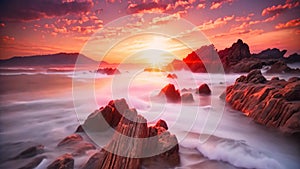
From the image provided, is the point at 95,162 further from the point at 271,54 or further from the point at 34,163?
the point at 271,54

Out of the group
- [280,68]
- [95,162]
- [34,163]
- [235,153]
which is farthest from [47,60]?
[280,68]

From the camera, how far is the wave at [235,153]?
4.85 metres

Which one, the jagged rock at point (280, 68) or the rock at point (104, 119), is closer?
the rock at point (104, 119)

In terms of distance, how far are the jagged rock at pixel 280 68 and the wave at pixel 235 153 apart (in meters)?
8.73

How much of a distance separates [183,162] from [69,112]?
732 centimetres

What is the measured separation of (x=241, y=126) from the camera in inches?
287

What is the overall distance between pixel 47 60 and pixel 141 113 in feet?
30.4

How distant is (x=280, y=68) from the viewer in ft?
A: 40.2

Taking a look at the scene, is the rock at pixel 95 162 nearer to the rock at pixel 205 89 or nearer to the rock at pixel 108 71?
the rock at pixel 108 71

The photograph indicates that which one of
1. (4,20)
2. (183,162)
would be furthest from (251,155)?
(4,20)

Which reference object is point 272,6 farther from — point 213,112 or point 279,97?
point 213,112

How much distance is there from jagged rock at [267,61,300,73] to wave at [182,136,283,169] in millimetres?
8725

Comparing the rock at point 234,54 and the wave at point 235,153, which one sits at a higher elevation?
the rock at point 234,54

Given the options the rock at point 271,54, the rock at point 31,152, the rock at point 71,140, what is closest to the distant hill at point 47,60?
the rock at point 71,140
